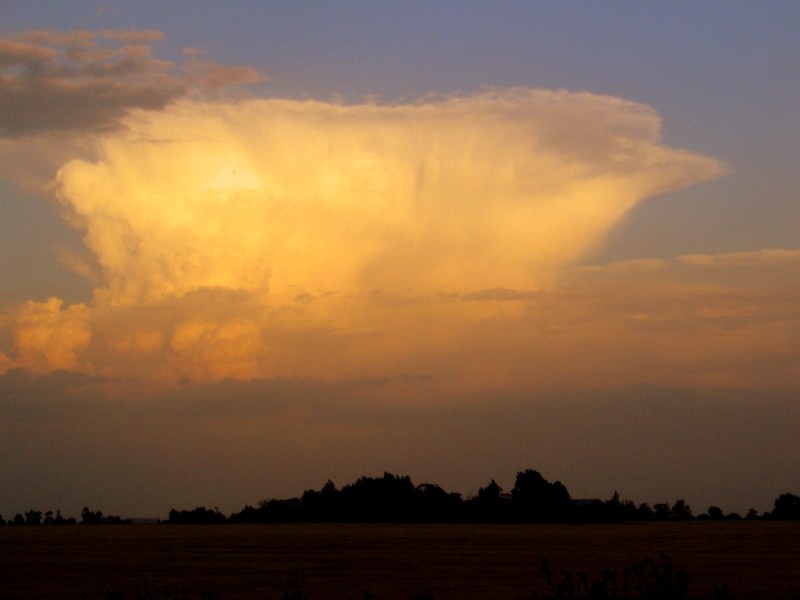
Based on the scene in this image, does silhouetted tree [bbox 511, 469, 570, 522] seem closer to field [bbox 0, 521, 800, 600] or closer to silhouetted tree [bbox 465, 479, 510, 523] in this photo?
silhouetted tree [bbox 465, 479, 510, 523]

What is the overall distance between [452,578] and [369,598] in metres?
13.9

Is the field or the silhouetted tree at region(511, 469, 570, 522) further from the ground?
the silhouetted tree at region(511, 469, 570, 522)

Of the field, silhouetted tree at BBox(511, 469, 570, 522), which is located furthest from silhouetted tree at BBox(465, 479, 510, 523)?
the field

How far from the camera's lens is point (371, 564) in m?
35.0

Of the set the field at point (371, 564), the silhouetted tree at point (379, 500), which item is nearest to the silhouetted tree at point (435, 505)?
the silhouetted tree at point (379, 500)

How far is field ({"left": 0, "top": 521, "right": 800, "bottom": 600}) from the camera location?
2572cm

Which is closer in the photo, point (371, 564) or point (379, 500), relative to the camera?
point (371, 564)

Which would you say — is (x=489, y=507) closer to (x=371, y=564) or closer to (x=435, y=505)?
(x=435, y=505)

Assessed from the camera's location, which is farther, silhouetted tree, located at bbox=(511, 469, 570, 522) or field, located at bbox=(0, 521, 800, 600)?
silhouetted tree, located at bbox=(511, 469, 570, 522)

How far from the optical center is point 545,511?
9175 centimetres

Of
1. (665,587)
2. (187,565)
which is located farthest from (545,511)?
(665,587)

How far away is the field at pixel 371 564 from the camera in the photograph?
84.4ft

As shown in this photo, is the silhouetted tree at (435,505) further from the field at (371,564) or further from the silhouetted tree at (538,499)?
the field at (371,564)

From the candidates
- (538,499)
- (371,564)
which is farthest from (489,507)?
(371,564)
